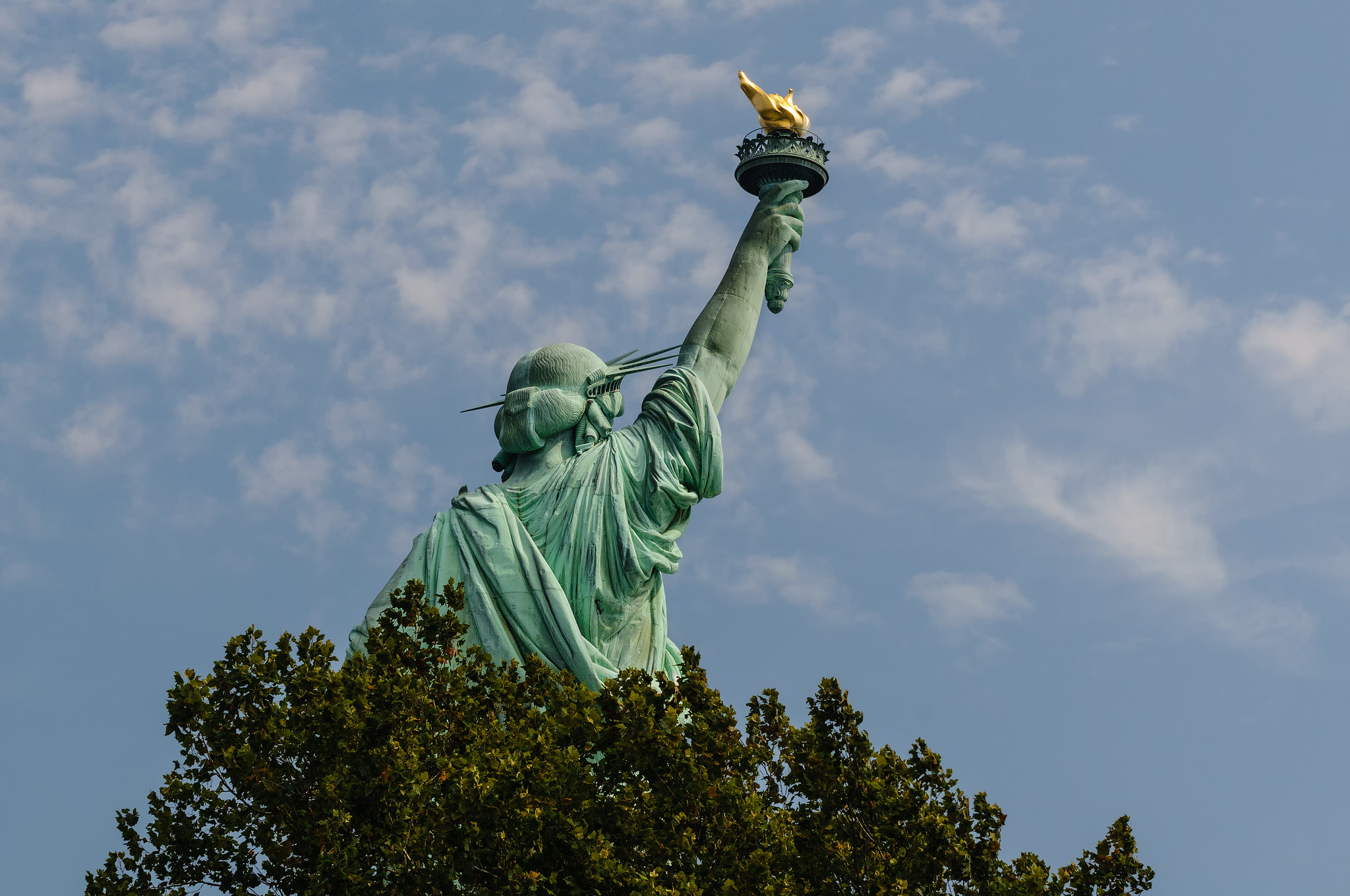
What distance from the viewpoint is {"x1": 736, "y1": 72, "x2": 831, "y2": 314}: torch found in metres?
21.1

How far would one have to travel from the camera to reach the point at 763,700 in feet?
51.1

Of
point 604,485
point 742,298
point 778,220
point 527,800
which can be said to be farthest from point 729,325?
point 527,800

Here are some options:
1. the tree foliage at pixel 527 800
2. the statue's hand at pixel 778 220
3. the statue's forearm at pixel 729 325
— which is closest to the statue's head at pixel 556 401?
the statue's forearm at pixel 729 325

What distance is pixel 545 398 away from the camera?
1998cm

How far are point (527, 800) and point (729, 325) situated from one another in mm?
7875

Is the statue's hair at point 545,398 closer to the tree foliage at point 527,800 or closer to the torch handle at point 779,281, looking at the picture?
the torch handle at point 779,281

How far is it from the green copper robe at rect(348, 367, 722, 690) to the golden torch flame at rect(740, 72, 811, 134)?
299 centimetres

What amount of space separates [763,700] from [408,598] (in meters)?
2.81

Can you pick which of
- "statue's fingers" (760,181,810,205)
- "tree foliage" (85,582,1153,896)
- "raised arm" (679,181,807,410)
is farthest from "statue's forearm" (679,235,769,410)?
"tree foliage" (85,582,1153,896)

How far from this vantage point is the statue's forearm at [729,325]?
67.3ft

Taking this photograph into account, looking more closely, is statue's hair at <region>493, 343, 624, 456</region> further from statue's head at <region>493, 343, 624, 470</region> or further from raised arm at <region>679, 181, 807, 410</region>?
raised arm at <region>679, 181, 807, 410</region>

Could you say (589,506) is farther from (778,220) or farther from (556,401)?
(778,220)

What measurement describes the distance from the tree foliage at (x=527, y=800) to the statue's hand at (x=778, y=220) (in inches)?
273

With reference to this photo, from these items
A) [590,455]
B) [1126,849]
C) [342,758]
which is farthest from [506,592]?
[1126,849]
